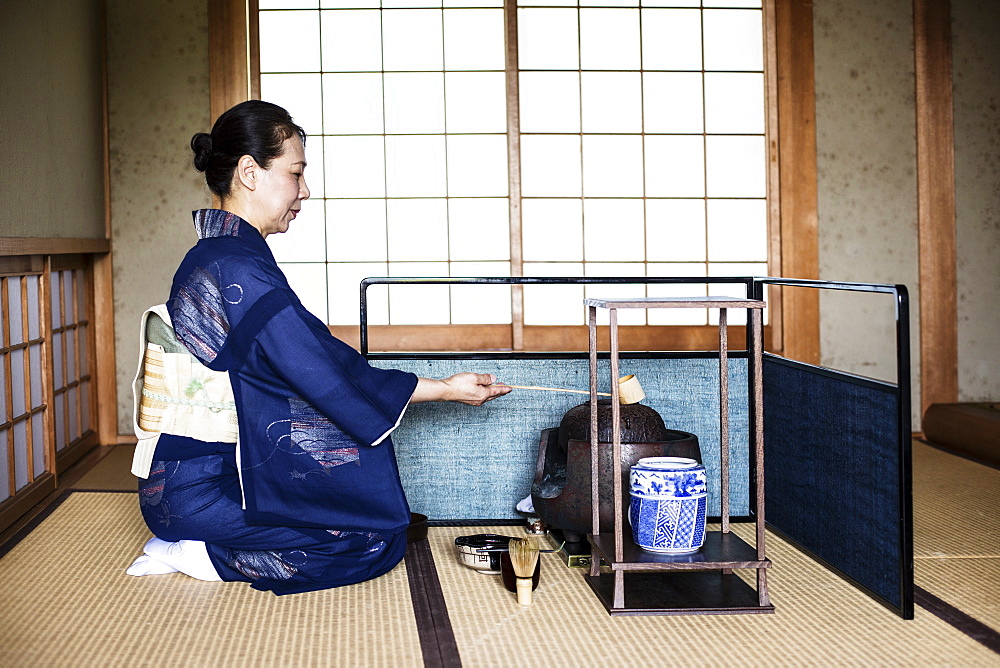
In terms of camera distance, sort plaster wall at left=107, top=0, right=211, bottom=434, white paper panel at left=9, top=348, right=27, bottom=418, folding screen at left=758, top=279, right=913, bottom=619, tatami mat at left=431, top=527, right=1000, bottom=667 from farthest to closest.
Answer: plaster wall at left=107, top=0, right=211, bottom=434 < white paper panel at left=9, top=348, right=27, bottom=418 < folding screen at left=758, top=279, right=913, bottom=619 < tatami mat at left=431, top=527, right=1000, bottom=667

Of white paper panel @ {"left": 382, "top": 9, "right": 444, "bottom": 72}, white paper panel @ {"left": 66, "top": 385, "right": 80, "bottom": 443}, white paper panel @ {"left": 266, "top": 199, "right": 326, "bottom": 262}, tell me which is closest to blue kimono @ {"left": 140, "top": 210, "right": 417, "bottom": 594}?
white paper panel @ {"left": 66, "top": 385, "right": 80, "bottom": 443}

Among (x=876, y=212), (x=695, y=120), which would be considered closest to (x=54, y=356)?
(x=695, y=120)

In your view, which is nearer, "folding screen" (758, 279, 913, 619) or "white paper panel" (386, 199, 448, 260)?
"folding screen" (758, 279, 913, 619)

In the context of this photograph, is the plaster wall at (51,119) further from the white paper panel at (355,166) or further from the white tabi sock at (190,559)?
the white tabi sock at (190,559)

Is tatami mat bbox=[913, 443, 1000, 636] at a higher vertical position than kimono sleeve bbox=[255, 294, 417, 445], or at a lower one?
lower

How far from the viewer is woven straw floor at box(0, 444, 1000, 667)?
2090mm

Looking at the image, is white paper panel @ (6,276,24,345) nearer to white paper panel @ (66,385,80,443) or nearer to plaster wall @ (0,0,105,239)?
plaster wall @ (0,0,105,239)

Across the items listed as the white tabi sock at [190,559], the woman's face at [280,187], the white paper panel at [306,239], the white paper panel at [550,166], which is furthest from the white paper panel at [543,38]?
the white tabi sock at [190,559]

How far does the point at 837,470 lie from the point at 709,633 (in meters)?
0.70

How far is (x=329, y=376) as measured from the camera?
247 centimetres

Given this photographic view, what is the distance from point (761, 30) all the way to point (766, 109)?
0.41 m

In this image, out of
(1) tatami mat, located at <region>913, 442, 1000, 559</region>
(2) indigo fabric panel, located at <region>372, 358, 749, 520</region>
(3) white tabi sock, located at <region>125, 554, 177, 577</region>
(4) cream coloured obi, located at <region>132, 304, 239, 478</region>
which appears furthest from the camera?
(2) indigo fabric panel, located at <region>372, 358, 749, 520</region>

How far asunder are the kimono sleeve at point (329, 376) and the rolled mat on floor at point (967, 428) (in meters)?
2.86

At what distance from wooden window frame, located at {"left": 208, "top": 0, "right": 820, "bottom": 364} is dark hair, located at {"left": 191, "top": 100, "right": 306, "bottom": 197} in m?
2.27
